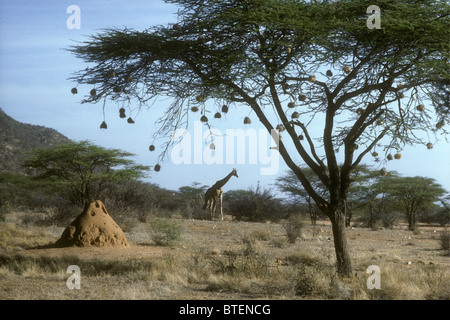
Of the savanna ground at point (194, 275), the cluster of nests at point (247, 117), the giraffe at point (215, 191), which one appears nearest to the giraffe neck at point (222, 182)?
the giraffe at point (215, 191)

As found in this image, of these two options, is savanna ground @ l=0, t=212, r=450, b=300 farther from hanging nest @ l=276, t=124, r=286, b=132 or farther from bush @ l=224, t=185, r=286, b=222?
bush @ l=224, t=185, r=286, b=222

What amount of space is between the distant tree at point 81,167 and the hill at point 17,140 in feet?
35.7

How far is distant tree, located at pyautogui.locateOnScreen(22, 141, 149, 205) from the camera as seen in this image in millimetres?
23984

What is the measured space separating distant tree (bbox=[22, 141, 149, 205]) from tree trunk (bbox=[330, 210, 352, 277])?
51.8 ft

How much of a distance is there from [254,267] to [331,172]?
223 cm

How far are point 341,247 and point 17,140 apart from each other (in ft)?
120

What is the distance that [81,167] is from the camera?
82.8 feet

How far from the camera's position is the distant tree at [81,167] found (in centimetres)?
2398

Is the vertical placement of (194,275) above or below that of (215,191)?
below

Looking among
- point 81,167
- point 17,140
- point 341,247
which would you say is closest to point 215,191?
point 81,167

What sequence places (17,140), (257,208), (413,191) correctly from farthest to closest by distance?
(17,140) < (413,191) < (257,208)

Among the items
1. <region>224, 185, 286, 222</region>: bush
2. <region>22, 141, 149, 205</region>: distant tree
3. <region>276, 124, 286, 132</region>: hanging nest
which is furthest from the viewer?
<region>224, 185, 286, 222</region>: bush

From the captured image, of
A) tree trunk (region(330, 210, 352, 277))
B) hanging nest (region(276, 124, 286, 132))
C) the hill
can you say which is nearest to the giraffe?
the hill

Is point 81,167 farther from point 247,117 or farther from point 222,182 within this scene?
point 247,117
